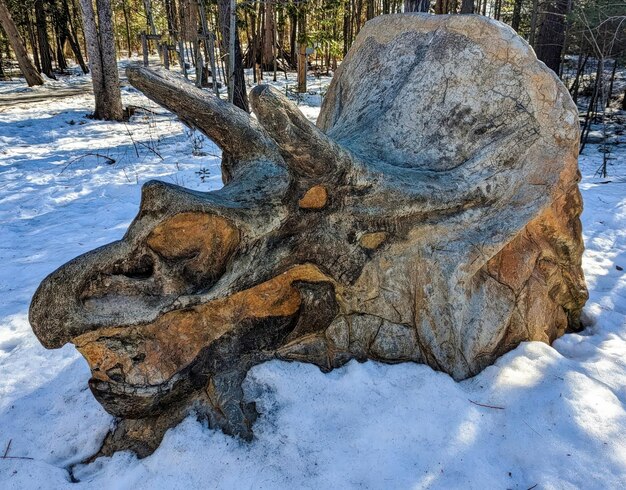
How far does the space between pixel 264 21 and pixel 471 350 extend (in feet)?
52.8

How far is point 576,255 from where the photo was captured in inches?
104

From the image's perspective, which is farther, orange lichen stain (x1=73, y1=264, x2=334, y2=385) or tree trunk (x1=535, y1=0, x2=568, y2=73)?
tree trunk (x1=535, y1=0, x2=568, y2=73)

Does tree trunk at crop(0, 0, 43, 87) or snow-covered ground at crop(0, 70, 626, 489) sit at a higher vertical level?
tree trunk at crop(0, 0, 43, 87)

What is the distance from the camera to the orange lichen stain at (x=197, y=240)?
177 centimetres

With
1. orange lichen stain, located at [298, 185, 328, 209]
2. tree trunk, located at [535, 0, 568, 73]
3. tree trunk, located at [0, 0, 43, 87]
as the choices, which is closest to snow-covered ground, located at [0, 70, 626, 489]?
orange lichen stain, located at [298, 185, 328, 209]

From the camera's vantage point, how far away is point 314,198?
1.98 m

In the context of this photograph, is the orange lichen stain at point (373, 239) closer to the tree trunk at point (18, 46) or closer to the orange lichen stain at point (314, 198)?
the orange lichen stain at point (314, 198)

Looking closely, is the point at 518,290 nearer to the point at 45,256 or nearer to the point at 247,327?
the point at 247,327

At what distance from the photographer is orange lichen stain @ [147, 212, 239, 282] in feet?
5.80

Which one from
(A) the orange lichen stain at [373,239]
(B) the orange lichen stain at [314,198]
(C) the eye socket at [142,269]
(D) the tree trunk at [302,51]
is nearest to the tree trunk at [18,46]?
(D) the tree trunk at [302,51]

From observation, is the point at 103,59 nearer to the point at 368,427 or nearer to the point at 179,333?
the point at 179,333

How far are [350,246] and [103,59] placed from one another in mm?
8352

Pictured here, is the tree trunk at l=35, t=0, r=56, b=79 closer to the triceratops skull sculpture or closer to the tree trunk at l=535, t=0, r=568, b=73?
the tree trunk at l=535, t=0, r=568, b=73

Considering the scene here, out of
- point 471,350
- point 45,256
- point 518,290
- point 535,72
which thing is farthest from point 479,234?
point 45,256
